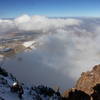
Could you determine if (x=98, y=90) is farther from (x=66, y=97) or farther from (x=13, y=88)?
(x=13, y=88)

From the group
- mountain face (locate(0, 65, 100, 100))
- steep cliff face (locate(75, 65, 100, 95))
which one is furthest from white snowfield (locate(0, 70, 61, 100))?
steep cliff face (locate(75, 65, 100, 95))

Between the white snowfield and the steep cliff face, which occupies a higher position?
the white snowfield

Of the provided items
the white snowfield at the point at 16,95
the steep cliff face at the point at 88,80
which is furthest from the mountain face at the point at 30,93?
the steep cliff face at the point at 88,80

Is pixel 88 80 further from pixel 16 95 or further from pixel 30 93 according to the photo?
pixel 16 95

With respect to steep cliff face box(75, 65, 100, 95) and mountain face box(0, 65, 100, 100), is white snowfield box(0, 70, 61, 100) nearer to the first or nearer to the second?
mountain face box(0, 65, 100, 100)

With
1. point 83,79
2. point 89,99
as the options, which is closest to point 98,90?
point 89,99

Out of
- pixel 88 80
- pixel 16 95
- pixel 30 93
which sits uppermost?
pixel 16 95

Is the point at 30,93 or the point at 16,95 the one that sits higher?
the point at 16,95

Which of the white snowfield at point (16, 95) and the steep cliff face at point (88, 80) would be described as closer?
the white snowfield at point (16, 95)

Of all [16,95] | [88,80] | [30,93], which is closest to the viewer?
[16,95]

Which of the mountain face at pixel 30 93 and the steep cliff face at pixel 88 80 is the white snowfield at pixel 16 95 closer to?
the mountain face at pixel 30 93

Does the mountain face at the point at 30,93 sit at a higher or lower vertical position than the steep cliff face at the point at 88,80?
higher

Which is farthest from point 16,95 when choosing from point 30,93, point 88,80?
point 88,80
